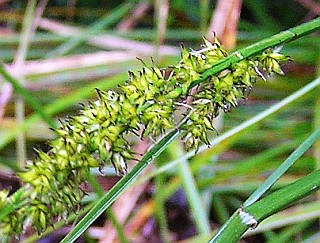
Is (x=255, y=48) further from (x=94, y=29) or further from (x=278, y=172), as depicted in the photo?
(x=94, y=29)

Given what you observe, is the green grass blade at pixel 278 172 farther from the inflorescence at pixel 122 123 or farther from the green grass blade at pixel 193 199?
the green grass blade at pixel 193 199

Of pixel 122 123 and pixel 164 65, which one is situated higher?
pixel 164 65

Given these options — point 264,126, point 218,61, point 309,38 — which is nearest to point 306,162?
point 264,126

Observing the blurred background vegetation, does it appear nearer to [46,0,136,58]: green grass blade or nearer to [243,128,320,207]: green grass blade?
[46,0,136,58]: green grass blade

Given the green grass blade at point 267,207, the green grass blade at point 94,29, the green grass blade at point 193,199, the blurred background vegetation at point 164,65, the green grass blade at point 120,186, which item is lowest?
the green grass blade at point 267,207

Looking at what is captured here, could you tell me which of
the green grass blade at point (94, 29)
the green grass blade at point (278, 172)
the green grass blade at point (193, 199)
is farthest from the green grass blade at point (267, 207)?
the green grass blade at point (94, 29)

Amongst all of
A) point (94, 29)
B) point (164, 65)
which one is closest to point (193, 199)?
point (164, 65)
